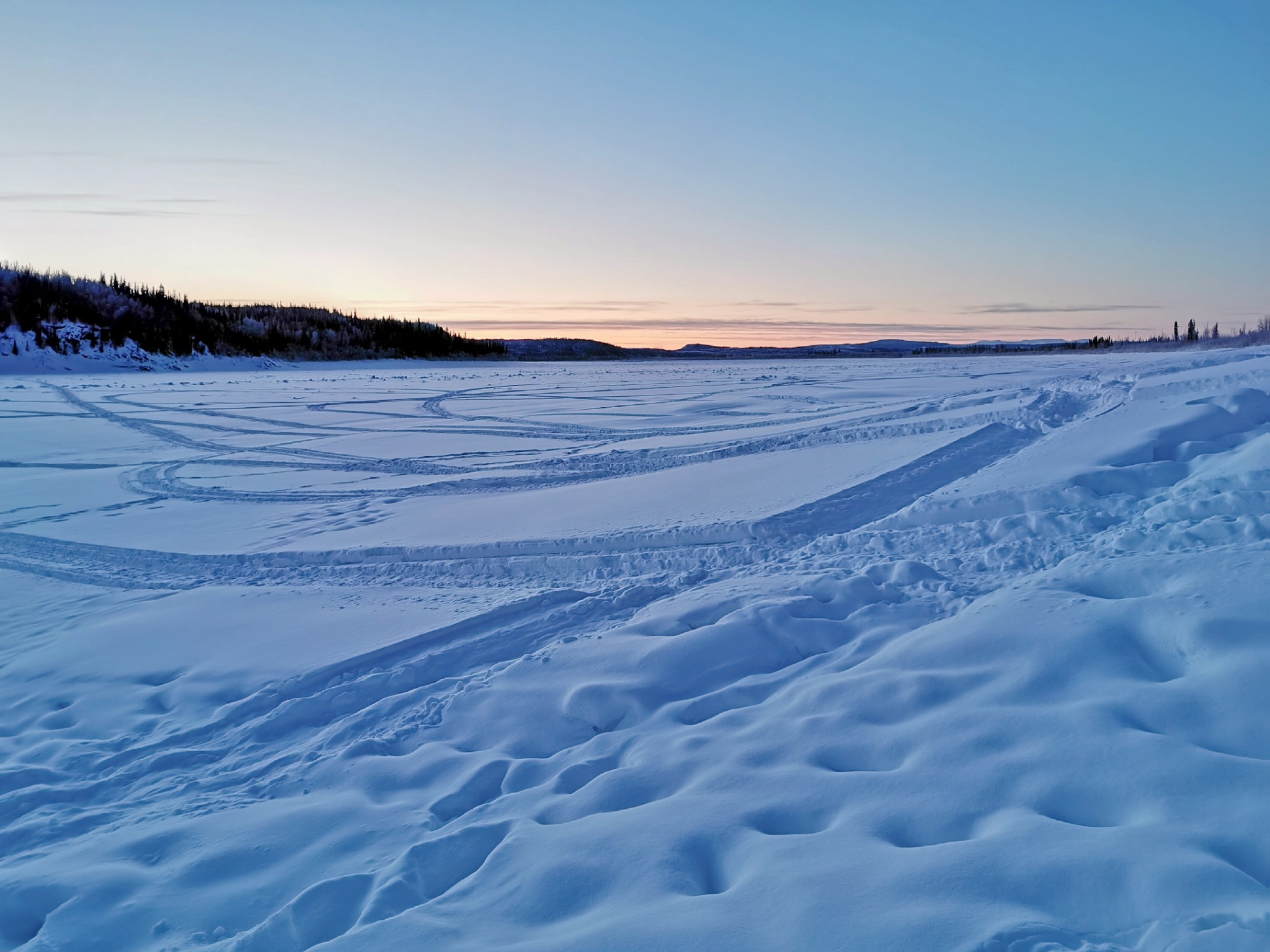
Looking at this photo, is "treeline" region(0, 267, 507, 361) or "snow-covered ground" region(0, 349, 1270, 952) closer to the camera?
"snow-covered ground" region(0, 349, 1270, 952)

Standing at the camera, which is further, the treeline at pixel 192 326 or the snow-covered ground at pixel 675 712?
the treeline at pixel 192 326

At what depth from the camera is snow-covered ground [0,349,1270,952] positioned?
194cm

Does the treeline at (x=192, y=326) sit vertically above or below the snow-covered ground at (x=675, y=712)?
above

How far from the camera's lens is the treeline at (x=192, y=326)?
1329 inches

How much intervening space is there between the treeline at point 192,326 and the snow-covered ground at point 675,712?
33.7 meters

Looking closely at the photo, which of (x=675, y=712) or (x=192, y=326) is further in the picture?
(x=192, y=326)

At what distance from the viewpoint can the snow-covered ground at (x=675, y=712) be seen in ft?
6.37

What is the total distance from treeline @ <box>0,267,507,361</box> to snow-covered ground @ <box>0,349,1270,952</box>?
33.7 metres

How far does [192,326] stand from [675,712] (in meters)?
47.2

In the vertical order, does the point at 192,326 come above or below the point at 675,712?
above

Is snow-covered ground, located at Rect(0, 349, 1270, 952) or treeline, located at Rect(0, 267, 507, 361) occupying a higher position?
treeline, located at Rect(0, 267, 507, 361)

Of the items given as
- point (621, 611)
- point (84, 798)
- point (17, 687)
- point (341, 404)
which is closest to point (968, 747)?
point (621, 611)

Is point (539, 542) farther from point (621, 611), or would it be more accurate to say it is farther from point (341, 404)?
point (341, 404)

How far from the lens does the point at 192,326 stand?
1661 inches
